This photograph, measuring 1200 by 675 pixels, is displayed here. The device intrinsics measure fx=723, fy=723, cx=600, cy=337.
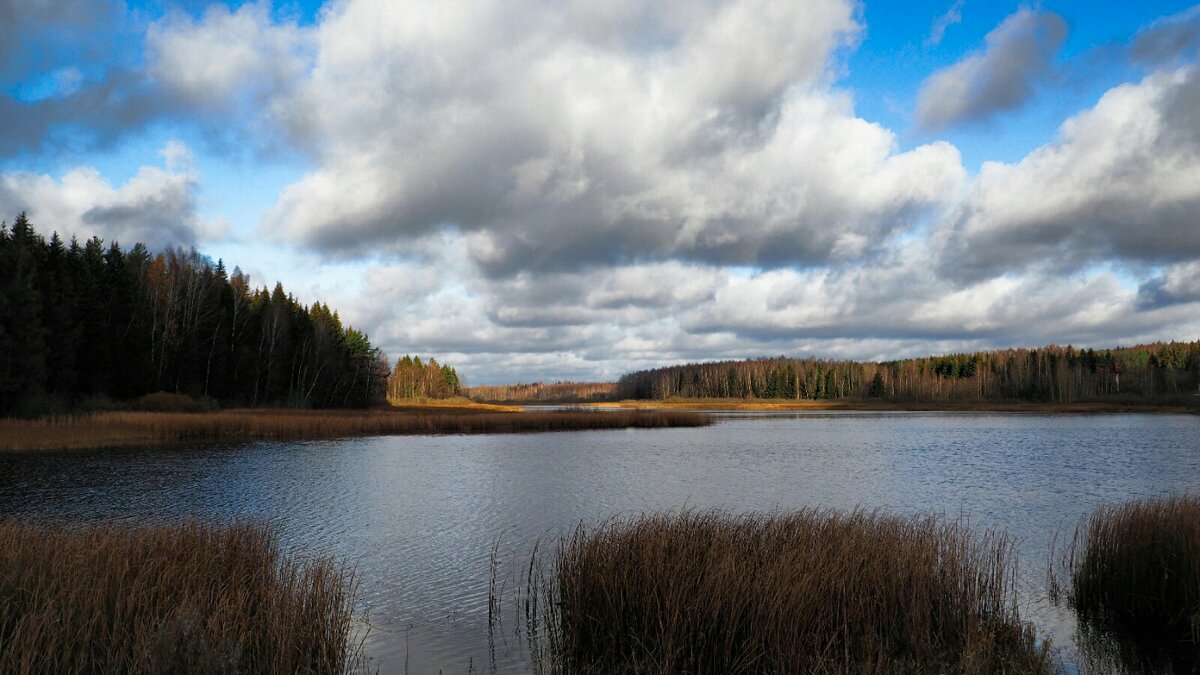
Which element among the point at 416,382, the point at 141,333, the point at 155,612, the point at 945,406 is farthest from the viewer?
the point at 416,382

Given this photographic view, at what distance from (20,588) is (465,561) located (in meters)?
9.55

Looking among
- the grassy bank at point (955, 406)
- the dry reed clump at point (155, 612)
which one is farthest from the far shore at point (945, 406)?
the dry reed clump at point (155, 612)

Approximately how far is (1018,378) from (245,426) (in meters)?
155

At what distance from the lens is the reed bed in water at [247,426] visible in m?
41.8

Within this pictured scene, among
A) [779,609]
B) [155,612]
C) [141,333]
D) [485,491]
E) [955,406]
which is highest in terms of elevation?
[141,333]

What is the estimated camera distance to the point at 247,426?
→ 54.6 meters

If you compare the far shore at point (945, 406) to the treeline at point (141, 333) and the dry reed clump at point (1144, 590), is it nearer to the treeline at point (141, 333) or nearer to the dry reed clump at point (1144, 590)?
the treeline at point (141, 333)

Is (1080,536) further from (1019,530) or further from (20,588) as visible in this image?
(20,588)

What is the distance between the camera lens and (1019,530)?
1936cm

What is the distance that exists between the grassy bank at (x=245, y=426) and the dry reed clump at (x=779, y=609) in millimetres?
41858

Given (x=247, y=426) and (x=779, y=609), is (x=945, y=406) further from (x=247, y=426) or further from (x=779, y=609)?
(x=779, y=609)

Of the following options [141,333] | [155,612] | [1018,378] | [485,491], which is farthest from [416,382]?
[155,612]

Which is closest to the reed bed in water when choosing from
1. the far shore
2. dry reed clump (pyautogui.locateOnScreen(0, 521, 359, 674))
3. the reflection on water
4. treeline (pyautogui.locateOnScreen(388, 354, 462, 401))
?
the reflection on water

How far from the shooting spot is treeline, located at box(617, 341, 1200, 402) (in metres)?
143
